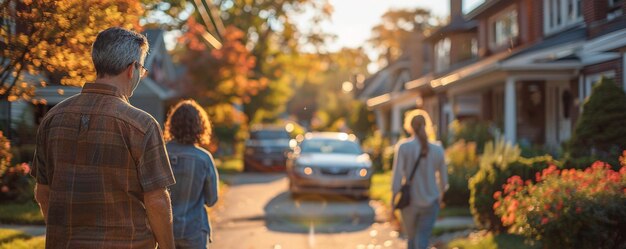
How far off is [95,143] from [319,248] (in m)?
7.62

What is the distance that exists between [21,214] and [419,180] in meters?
6.13

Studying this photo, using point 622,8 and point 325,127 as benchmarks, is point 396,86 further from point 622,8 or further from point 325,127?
point 622,8

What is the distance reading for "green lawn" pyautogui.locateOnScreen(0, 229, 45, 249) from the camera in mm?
8508

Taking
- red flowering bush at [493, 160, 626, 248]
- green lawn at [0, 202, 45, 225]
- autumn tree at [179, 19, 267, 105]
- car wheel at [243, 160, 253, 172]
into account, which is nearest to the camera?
red flowering bush at [493, 160, 626, 248]

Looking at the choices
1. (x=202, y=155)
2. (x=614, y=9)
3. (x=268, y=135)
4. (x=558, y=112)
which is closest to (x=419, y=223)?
(x=202, y=155)

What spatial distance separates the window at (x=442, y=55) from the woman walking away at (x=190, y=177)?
26138mm

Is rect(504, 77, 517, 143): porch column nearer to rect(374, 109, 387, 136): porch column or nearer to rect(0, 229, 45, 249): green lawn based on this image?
rect(0, 229, 45, 249): green lawn

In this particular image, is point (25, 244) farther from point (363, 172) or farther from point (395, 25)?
point (395, 25)

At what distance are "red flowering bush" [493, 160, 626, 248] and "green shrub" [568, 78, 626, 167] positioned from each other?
194 inches

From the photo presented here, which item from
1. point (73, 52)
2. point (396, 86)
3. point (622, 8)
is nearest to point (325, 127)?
point (396, 86)

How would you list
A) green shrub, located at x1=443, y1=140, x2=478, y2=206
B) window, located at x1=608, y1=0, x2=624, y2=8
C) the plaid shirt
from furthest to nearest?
green shrub, located at x1=443, y1=140, x2=478, y2=206 → window, located at x1=608, y1=0, x2=624, y2=8 → the plaid shirt

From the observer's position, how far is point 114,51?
3385mm

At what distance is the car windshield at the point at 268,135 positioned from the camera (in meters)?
30.1

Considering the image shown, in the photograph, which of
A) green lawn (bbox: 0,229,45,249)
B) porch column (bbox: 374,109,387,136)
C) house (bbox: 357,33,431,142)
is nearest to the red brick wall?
green lawn (bbox: 0,229,45,249)
